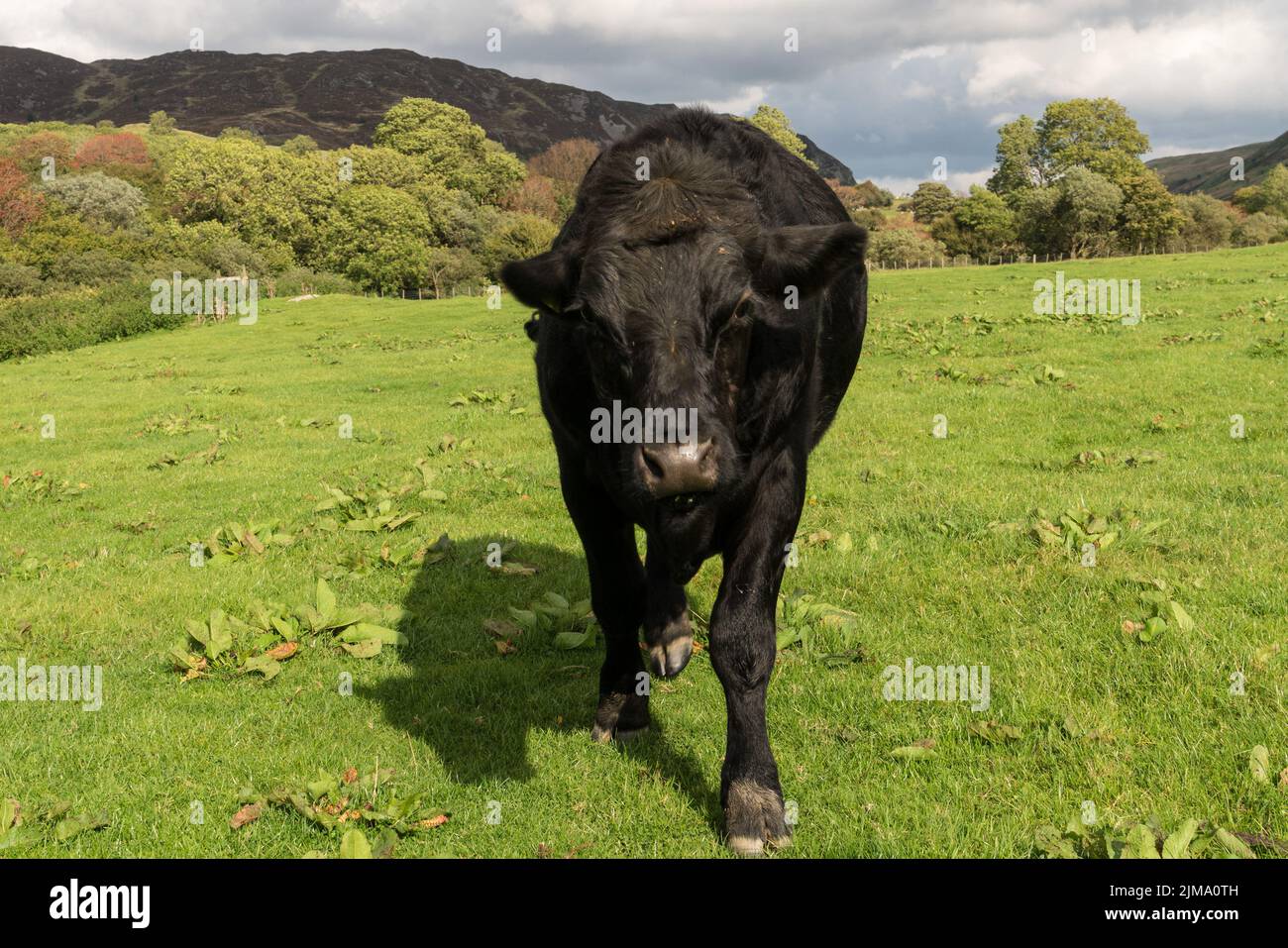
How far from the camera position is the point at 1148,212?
76875 millimetres

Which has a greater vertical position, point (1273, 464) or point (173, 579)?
point (1273, 464)

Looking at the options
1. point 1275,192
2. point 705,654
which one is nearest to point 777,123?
point 1275,192

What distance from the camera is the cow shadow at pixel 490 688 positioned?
512cm

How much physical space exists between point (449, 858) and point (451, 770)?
0.82 meters

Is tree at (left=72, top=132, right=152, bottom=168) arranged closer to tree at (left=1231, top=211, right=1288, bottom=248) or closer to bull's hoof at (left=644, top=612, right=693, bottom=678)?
tree at (left=1231, top=211, right=1288, bottom=248)

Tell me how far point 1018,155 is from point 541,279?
108 m

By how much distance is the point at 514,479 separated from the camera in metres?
11.8

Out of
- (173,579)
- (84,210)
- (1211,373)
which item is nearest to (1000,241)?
(1211,373)

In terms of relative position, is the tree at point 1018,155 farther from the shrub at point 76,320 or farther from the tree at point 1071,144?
the shrub at point 76,320

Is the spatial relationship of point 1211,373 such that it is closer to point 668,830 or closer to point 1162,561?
point 1162,561

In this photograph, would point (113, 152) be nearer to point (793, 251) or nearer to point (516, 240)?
point (516, 240)

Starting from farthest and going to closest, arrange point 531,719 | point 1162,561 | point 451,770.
Result: point 1162,561
point 531,719
point 451,770

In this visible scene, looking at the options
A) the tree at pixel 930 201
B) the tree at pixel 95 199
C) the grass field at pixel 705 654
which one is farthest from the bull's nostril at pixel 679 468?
the tree at pixel 930 201
